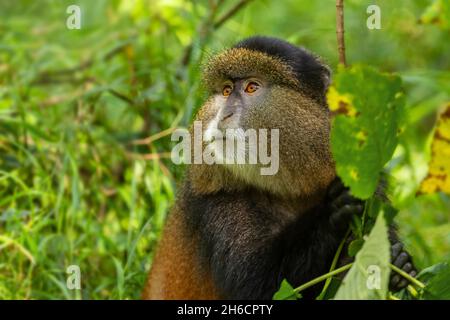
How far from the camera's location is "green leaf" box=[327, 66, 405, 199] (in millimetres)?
2914

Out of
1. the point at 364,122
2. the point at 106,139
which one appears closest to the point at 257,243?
the point at 364,122

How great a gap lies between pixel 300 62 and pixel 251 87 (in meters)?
0.29

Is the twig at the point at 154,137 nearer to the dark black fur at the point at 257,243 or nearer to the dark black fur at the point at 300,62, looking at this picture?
the dark black fur at the point at 257,243

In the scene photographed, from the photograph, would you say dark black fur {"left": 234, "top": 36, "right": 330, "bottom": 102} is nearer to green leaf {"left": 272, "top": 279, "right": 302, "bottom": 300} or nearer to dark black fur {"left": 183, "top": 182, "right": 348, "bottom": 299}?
dark black fur {"left": 183, "top": 182, "right": 348, "bottom": 299}

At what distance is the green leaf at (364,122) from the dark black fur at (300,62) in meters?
1.21

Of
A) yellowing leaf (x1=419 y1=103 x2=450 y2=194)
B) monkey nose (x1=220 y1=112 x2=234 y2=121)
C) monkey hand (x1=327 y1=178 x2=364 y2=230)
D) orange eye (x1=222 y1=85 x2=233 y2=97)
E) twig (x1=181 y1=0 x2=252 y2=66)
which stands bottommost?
monkey hand (x1=327 y1=178 x2=364 y2=230)

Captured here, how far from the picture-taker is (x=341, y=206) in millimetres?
3693

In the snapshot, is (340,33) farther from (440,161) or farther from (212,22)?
(212,22)

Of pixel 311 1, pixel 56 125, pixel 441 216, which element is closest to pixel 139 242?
pixel 56 125

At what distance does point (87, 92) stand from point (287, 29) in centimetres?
425

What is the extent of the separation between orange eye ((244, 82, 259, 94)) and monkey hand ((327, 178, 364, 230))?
0.68 metres

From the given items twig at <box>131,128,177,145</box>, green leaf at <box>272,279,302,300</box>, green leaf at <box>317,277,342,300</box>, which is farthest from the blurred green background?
green leaf at <box>272,279,302,300</box>
